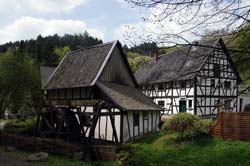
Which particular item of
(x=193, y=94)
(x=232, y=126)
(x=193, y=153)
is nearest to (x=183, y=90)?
(x=193, y=94)

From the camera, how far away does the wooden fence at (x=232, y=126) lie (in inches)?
715

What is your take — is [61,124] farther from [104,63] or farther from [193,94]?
[193,94]

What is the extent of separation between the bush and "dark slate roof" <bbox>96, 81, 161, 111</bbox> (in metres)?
3.38

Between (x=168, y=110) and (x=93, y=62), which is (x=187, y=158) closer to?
(x=93, y=62)

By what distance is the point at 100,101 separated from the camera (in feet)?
68.5

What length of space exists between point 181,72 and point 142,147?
13637mm

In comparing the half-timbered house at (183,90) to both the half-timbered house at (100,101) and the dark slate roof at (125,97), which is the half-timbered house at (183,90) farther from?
the half-timbered house at (100,101)

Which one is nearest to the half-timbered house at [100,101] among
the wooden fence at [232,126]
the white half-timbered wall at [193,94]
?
the wooden fence at [232,126]

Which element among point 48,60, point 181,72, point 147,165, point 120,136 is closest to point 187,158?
point 147,165

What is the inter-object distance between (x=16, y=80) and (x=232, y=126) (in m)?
23.8

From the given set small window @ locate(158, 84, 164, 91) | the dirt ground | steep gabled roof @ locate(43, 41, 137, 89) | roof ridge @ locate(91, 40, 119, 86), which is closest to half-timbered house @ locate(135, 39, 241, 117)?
small window @ locate(158, 84, 164, 91)

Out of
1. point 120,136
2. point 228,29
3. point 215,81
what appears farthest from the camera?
point 215,81

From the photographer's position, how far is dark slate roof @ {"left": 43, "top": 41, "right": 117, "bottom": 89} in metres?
24.2

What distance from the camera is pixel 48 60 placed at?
234 feet
